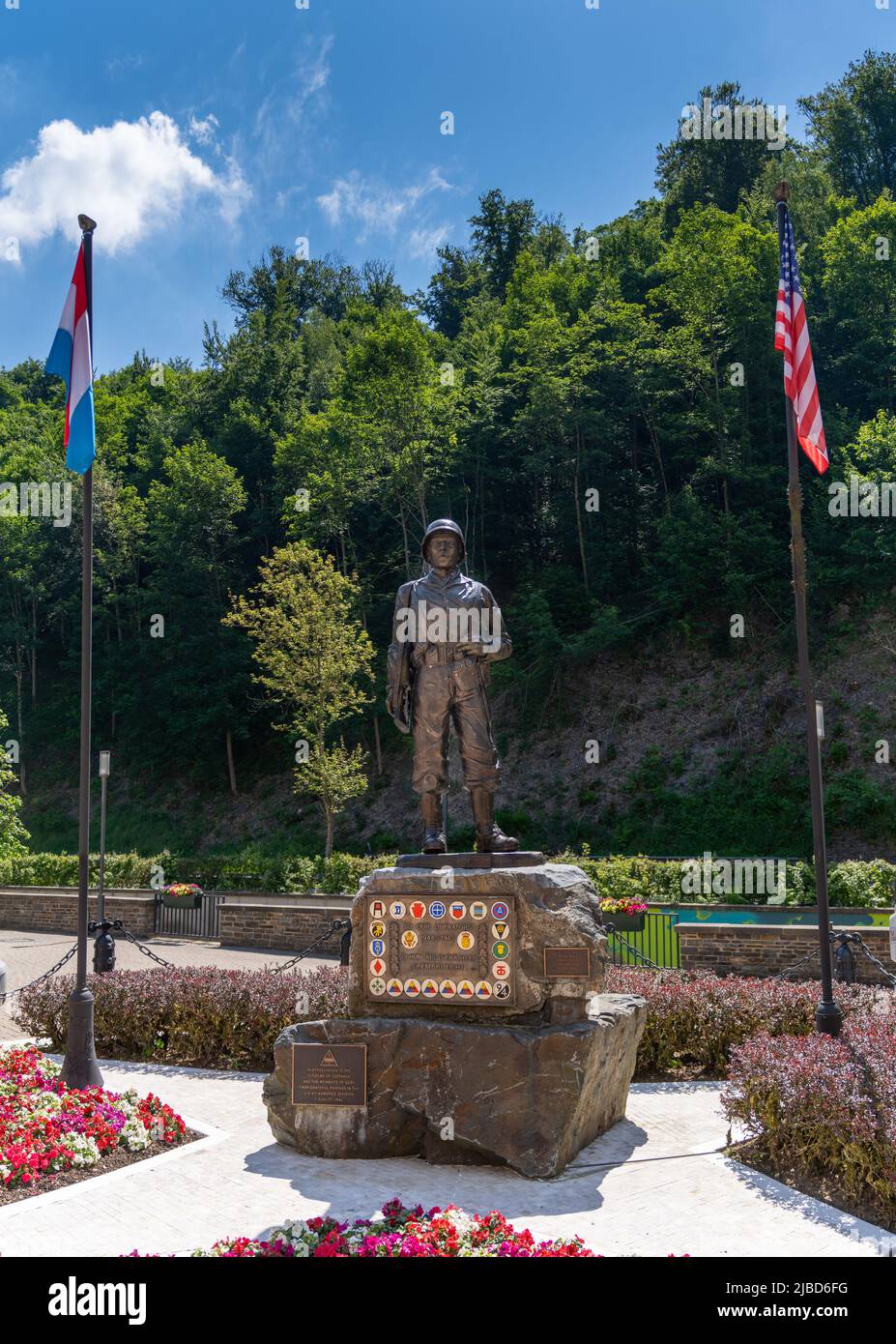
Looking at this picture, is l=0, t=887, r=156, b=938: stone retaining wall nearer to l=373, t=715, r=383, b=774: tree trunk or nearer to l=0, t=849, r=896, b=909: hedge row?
l=0, t=849, r=896, b=909: hedge row

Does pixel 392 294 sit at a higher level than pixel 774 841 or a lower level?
higher

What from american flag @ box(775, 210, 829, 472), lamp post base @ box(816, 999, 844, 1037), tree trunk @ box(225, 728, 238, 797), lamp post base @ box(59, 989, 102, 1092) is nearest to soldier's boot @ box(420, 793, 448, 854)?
lamp post base @ box(59, 989, 102, 1092)

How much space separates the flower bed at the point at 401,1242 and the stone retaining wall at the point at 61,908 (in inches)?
810

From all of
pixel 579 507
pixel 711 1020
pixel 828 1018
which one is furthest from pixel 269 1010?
pixel 579 507

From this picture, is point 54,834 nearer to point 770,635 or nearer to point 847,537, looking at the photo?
point 770,635

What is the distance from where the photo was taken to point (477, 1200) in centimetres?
671

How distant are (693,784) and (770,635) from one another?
246 inches

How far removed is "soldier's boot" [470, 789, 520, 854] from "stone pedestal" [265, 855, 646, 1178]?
291 millimetres

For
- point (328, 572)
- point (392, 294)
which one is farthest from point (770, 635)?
point (392, 294)

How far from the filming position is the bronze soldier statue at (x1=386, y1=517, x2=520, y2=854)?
884cm

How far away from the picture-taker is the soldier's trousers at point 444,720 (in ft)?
29.0

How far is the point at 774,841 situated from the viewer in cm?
2848

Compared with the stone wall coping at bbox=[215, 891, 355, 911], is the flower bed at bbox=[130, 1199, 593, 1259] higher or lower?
higher

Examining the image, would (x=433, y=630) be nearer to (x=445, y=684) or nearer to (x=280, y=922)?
(x=445, y=684)
